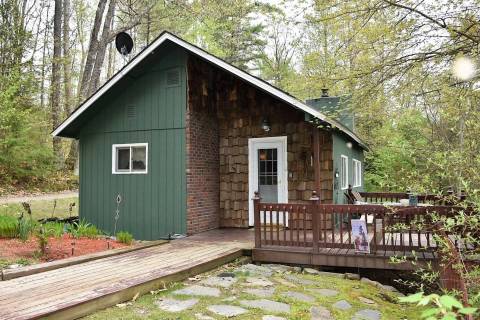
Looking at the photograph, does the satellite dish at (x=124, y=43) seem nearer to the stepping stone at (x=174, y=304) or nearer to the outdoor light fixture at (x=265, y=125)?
the outdoor light fixture at (x=265, y=125)

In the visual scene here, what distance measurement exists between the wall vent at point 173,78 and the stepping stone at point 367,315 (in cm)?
632

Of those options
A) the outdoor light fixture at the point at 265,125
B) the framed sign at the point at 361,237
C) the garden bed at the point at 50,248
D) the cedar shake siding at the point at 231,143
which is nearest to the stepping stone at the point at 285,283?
the framed sign at the point at 361,237

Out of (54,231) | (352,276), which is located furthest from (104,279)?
(352,276)

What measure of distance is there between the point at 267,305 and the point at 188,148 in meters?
5.01

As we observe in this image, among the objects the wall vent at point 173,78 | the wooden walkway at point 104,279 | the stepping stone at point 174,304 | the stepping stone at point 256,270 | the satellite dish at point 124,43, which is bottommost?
the stepping stone at point 256,270

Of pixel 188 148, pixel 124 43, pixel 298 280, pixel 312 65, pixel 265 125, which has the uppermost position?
pixel 124 43

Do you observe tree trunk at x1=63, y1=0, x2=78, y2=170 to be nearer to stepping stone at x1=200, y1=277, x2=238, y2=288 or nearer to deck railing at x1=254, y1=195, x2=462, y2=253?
deck railing at x1=254, y1=195, x2=462, y2=253

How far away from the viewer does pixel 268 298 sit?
4.66m

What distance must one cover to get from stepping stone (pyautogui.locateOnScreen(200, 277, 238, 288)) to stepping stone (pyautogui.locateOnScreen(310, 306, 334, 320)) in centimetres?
123

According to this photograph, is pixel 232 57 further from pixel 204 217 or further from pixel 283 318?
pixel 283 318

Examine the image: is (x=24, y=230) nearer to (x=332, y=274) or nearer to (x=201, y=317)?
(x=201, y=317)

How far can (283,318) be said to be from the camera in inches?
157

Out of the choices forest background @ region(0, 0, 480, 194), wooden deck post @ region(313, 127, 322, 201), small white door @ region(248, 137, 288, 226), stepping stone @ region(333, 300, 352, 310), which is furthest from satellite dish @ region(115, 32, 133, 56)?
stepping stone @ region(333, 300, 352, 310)

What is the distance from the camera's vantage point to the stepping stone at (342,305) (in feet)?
15.1
